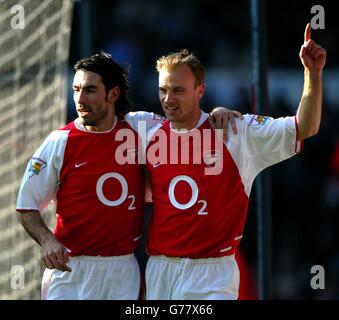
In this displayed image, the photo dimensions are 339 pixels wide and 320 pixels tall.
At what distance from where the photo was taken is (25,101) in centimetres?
862

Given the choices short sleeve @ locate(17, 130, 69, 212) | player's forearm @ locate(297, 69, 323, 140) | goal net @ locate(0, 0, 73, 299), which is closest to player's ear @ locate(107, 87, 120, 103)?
short sleeve @ locate(17, 130, 69, 212)

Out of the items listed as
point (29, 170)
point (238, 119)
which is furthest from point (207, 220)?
point (29, 170)

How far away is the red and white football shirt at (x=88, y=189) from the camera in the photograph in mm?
6082

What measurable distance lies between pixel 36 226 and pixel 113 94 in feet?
2.89

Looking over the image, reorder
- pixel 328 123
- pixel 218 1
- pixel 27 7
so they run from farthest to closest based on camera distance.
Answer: pixel 218 1, pixel 328 123, pixel 27 7

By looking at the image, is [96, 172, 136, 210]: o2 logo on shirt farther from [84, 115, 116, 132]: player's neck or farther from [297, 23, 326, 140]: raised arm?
[297, 23, 326, 140]: raised arm

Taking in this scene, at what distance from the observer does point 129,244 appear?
617cm

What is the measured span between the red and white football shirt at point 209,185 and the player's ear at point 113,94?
41 centimetres

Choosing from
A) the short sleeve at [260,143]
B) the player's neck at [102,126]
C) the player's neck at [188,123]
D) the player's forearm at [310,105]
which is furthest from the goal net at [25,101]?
the player's forearm at [310,105]

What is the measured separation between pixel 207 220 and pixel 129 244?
20.6 inches

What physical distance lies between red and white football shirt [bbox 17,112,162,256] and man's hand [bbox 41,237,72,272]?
0.98ft

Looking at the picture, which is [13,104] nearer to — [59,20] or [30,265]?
[59,20]

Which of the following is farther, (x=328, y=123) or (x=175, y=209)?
(x=328, y=123)

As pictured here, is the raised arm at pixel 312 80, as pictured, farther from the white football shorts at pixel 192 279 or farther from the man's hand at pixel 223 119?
the white football shorts at pixel 192 279
